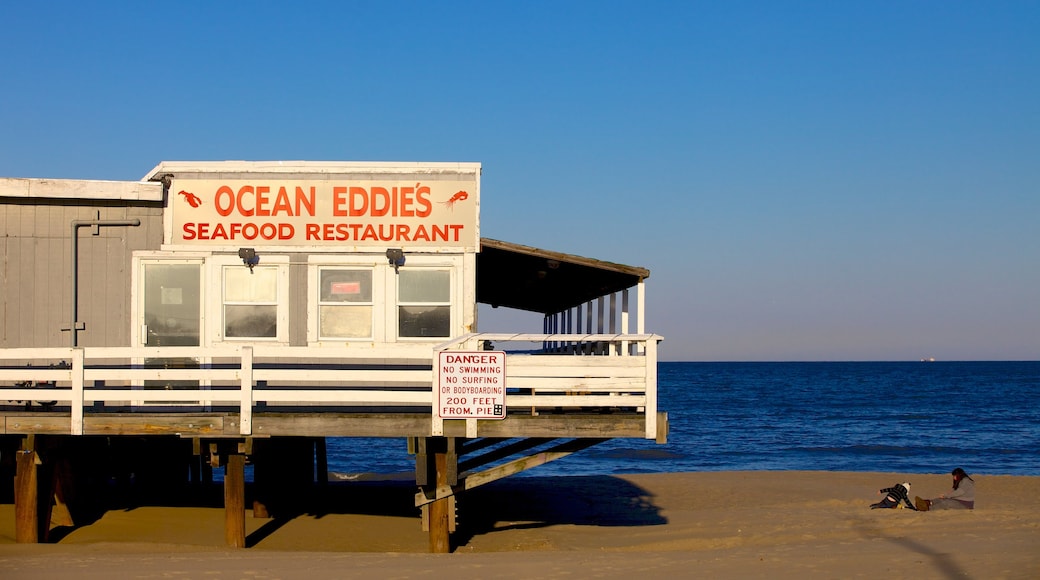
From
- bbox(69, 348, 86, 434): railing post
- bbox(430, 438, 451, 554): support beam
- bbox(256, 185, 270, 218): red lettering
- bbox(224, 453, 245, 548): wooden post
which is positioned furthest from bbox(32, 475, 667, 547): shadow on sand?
bbox(256, 185, 270, 218): red lettering

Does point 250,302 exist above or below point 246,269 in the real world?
below

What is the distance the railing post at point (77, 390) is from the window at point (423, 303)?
4.31m

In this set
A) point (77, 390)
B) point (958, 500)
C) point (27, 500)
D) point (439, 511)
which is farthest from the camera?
point (958, 500)

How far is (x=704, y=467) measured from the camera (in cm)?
3841

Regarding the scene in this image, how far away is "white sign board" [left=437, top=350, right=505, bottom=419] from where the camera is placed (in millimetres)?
13172

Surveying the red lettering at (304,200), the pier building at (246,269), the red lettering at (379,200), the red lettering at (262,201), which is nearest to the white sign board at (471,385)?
the pier building at (246,269)

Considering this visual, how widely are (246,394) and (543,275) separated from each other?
17.2 feet

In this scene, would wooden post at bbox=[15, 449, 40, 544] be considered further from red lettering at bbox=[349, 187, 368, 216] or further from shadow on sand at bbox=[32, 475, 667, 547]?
red lettering at bbox=[349, 187, 368, 216]

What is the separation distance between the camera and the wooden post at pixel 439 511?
1406 cm

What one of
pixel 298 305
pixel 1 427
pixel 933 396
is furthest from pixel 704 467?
pixel 933 396

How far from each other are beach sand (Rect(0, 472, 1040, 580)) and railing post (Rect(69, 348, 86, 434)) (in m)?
1.67

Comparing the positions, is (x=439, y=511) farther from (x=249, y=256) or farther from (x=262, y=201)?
(x=262, y=201)

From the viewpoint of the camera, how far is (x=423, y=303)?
1508 cm

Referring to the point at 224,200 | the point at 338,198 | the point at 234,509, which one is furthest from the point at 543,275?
the point at 234,509
